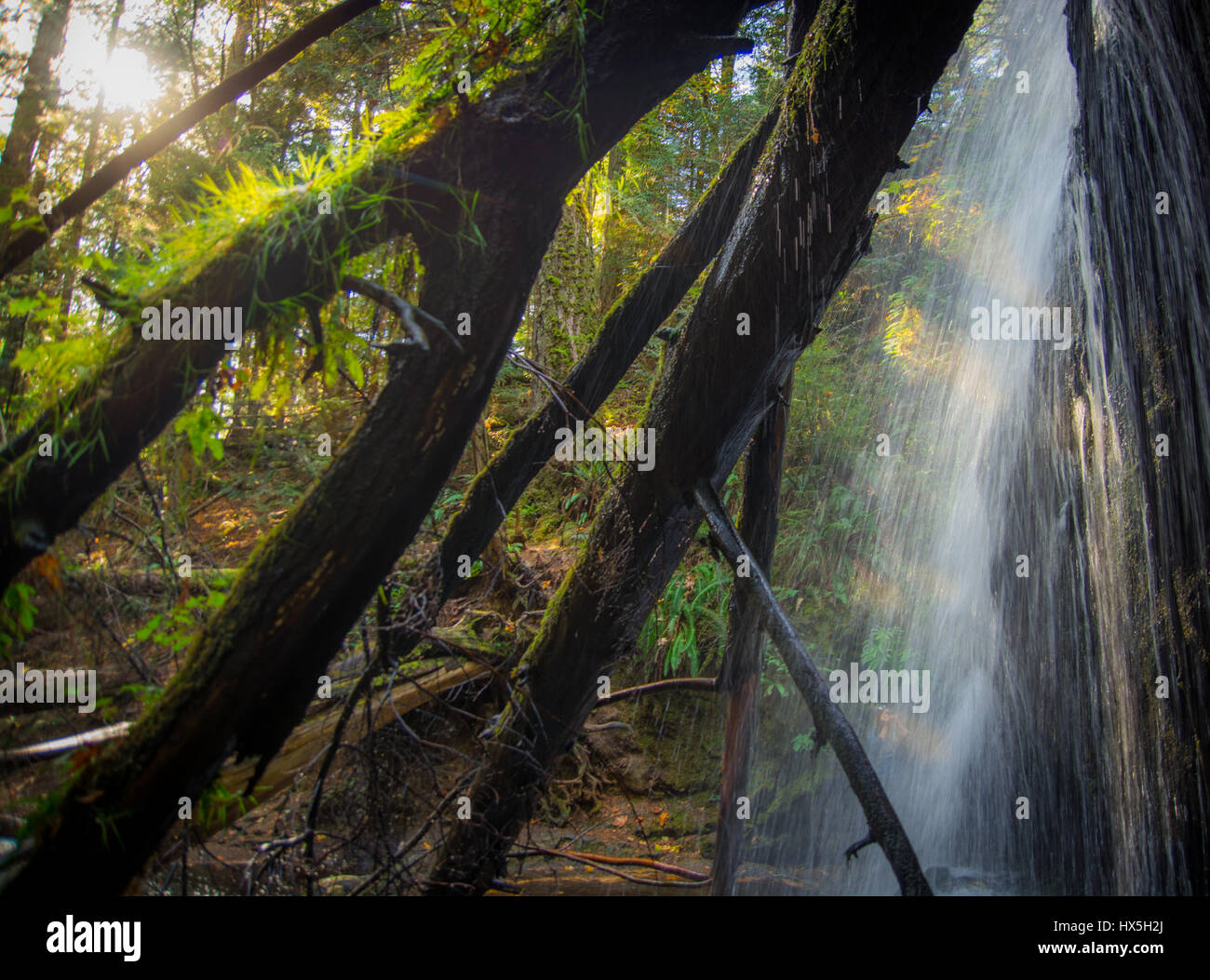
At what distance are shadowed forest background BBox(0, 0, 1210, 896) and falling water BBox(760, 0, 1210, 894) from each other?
0.28 feet

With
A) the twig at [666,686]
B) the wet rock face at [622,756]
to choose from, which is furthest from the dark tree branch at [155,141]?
the wet rock face at [622,756]

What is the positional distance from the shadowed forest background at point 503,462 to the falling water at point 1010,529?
0.28ft

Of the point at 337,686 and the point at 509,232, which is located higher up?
the point at 509,232

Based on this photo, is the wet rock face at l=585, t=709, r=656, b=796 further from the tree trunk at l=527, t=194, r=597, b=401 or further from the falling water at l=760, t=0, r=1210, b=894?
the tree trunk at l=527, t=194, r=597, b=401

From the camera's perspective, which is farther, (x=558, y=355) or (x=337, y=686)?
(x=558, y=355)

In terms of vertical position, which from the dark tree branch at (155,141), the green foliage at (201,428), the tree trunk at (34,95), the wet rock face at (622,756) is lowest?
the wet rock face at (622,756)

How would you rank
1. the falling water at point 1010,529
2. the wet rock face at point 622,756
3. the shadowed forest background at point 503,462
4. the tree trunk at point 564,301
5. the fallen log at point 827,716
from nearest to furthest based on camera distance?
the shadowed forest background at point 503,462, the fallen log at point 827,716, the falling water at point 1010,529, the wet rock face at point 622,756, the tree trunk at point 564,301

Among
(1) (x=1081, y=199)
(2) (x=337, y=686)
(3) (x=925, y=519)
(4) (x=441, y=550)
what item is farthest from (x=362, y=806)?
(3) (x=925, y=519)

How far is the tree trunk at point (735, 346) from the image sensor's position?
98.8 inches

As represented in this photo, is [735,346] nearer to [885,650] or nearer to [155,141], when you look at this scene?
[155,141]

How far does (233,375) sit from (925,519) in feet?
27.7

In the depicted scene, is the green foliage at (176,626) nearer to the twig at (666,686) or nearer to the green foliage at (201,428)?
the green foliage at (201,428)

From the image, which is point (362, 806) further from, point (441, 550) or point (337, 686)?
point (441, 550)
